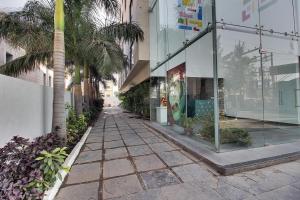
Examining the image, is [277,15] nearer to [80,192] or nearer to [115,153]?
[115,153]

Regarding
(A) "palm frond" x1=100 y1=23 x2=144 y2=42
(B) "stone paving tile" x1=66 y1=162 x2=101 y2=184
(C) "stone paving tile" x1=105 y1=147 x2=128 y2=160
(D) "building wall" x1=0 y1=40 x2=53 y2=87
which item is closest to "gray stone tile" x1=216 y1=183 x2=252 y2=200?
(B) "stone paving tile" x1=66 y1=162 x2=101 y2=184

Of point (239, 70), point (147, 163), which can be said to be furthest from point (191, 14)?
point (147, 163)

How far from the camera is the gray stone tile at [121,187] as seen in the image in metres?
2.93

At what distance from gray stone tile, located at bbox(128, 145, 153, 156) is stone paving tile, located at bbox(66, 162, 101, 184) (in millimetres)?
1071

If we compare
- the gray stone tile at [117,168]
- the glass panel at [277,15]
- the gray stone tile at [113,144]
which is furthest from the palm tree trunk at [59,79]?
the glass panel at [277,15]

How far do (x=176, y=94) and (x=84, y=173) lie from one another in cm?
509

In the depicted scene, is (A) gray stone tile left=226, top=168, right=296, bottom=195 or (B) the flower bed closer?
(B) the flower bed

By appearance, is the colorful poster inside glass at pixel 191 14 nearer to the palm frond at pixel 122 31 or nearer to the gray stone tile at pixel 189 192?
the palm frond at pixel 122 31

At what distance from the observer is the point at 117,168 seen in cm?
395

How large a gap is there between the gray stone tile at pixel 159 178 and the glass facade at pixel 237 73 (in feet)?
5.40

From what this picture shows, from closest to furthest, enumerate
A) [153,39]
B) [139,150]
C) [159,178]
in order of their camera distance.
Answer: [159,178] < [139,150] < [153,39]

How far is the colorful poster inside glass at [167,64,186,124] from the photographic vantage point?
285 inches

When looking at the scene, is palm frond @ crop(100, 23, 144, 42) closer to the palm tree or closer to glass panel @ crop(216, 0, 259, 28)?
the palm tree

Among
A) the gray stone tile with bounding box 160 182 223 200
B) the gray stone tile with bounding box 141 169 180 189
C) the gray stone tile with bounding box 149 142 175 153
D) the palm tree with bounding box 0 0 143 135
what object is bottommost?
the gray stone tile with bounding box 160 182 223 200
